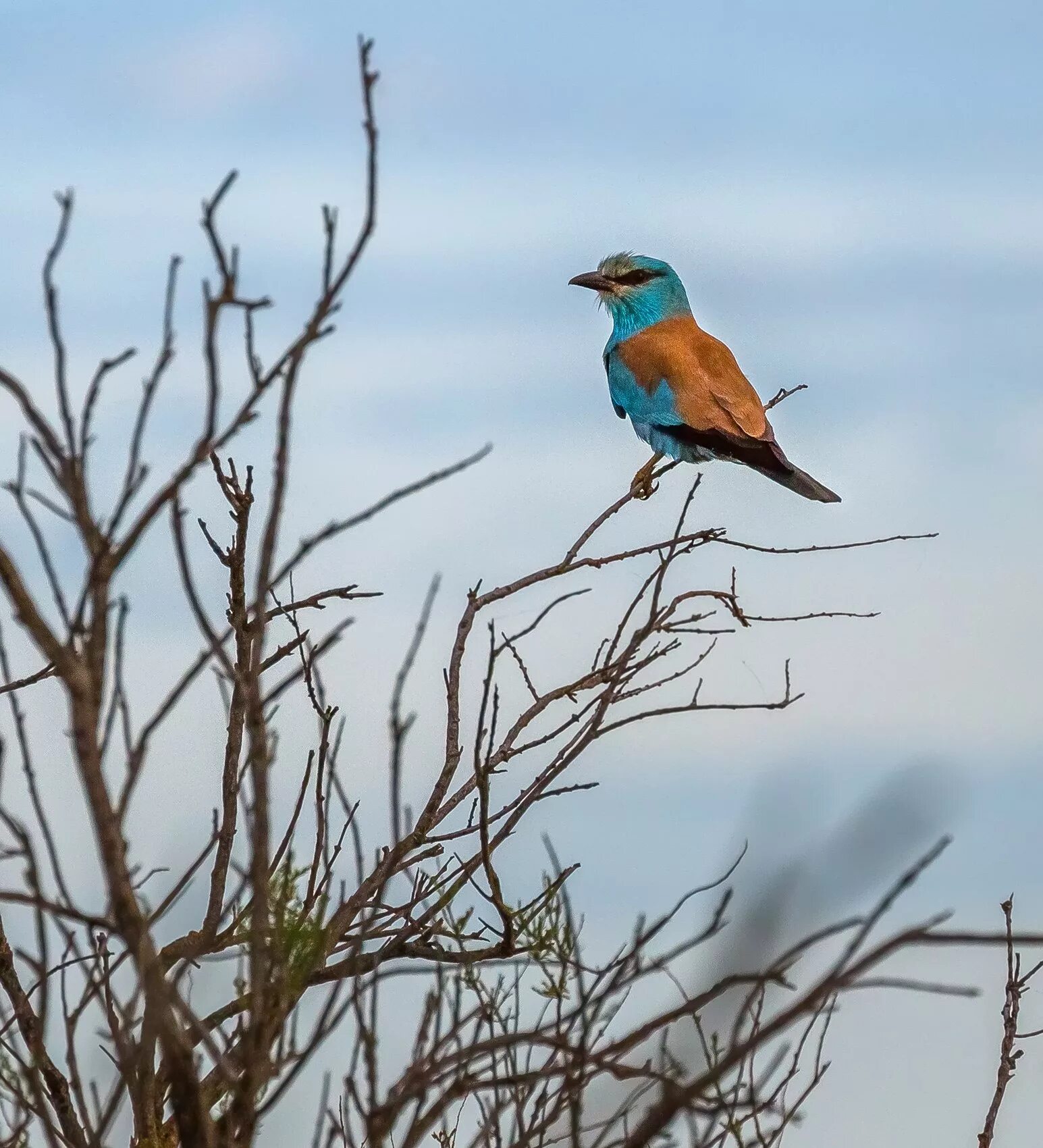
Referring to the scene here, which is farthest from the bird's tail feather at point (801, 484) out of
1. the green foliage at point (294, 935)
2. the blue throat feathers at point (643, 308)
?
the green foliage at point (294, 935)

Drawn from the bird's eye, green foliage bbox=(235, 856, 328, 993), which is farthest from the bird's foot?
green foliage bbox=(235, 856, 328, 993)

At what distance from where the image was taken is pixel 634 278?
7.74 meters

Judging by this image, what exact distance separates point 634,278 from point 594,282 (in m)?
0.19

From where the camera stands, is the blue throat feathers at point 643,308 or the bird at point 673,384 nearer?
the bird at point 673,384

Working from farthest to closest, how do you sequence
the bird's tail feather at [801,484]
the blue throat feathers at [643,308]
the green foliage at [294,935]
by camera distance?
1. the blue throat feathers at [643,308]
2. the bird's tail feather at [801,484]
3. the green foliage at [294,935]

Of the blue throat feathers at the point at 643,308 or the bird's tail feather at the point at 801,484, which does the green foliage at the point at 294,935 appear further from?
the blue throat feathers at the point at 643,308

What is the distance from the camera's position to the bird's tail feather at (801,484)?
6199 mm

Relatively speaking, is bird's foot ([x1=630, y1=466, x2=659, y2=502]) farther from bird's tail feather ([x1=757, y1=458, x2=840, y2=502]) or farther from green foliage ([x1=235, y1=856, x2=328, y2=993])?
green foliage ([x1=235, y1=856, x2=328, y2=993])

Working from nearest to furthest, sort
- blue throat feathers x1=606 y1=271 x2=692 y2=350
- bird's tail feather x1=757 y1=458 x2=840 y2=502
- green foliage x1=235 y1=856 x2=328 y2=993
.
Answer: green foliage x1=235 y1=856 x2=328 y2=993, bird's tail feather x1=757 y1=458 x2=840 y2=502, blue throat feathers x1=606 y1=271 x2=692 y2=350

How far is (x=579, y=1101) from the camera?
2100 mm

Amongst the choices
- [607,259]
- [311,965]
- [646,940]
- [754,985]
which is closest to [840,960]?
[754,985]

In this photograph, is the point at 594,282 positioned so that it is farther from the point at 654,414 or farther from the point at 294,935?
the point at 294,935

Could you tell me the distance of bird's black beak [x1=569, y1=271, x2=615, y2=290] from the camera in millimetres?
7738

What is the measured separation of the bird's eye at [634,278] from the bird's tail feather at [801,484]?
5.58 feet
